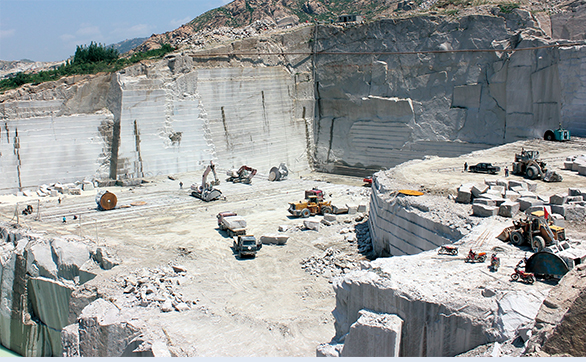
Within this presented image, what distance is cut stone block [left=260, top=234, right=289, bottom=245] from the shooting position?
47.8ft

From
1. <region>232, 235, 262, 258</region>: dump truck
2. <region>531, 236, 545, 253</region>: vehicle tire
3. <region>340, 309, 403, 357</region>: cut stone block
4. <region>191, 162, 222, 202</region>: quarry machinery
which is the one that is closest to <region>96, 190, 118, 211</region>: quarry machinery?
<region>191, 162, 222, 202</region>: quarry machinery

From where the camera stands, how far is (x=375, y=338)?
267 inches

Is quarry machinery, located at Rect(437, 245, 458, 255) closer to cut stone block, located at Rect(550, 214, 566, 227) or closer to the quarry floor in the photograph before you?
the quarry floor

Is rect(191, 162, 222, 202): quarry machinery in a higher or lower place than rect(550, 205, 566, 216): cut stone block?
lower

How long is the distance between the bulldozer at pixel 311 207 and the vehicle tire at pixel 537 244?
A: 883cm

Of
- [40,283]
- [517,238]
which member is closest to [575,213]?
[517,238]

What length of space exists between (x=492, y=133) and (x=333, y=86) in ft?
27.8

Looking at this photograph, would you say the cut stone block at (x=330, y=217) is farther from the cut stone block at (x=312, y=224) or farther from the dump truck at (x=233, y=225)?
the dump truck at (x=233, y=225)

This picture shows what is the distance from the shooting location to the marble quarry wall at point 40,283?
12.7 m

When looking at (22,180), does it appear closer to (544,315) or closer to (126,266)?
(126,266)

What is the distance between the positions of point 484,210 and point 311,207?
6.88 meters

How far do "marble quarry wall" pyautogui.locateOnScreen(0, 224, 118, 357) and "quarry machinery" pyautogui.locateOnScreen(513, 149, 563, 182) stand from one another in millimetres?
11849

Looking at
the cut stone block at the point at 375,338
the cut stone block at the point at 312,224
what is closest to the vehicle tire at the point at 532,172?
the cut stone block at the point at 312,224

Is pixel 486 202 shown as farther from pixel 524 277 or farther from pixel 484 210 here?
pixel 524 277
